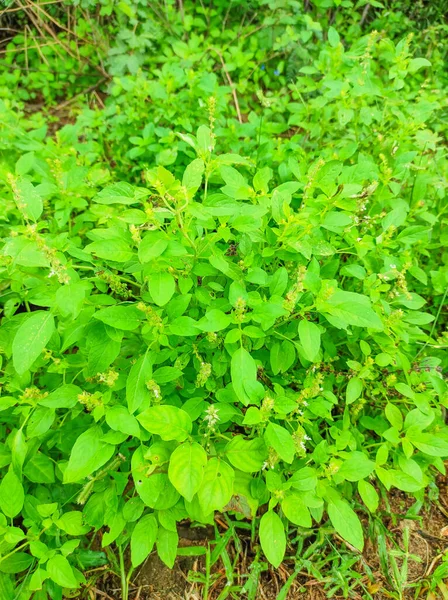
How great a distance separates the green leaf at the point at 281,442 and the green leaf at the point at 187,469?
0.24 meters

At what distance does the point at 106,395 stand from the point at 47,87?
3.56 m

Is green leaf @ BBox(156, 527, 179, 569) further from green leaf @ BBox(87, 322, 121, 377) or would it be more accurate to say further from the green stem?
green leaf @ BBox(87, 322, 121, 377)

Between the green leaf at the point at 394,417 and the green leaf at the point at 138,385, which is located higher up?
the green leaf at the point at 138,385

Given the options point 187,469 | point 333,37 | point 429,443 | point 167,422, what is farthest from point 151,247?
point 333,37

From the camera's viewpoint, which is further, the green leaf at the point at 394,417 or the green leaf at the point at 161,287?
the green leaf at the point at 394,417

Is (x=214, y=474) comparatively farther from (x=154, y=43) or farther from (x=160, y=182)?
(x=154, y=43)

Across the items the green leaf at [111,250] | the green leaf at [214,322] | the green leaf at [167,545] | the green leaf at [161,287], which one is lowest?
the green leaf at [167,545]

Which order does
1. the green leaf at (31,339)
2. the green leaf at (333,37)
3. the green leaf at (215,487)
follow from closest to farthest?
the green leaf at (31,339) < the green leaf at (215,487) < the green leaf at (333,37)

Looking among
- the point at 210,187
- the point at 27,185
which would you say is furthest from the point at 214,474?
the point at 210,187

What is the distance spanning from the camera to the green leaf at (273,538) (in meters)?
1.52

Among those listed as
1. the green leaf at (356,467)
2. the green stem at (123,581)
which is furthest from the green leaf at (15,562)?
the green leaf at (356,467)

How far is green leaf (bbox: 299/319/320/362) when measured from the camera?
57.7 inches

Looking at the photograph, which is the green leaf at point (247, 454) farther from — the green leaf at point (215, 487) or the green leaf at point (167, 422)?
the green leaf at point (167, 422)

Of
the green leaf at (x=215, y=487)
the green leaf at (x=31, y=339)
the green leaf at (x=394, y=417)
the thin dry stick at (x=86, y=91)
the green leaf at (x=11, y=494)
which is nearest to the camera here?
the green leaf at (x=31, y=339)
